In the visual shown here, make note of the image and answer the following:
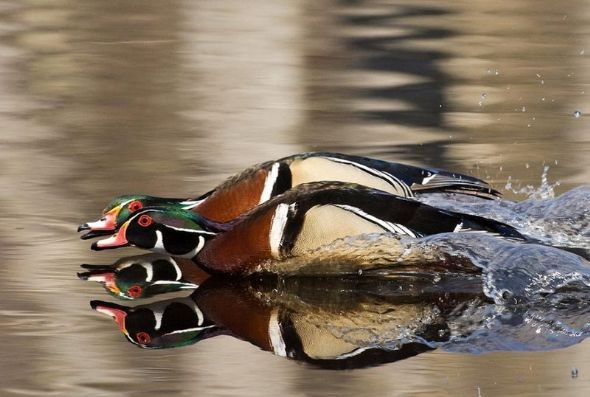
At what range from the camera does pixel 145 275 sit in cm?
800

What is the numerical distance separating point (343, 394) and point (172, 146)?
212 inches

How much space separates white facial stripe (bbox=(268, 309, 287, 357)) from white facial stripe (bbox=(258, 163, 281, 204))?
1.33 meters

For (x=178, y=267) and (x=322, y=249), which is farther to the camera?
(x=178, y=267)

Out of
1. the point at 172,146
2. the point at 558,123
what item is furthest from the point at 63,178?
the point at 558,123

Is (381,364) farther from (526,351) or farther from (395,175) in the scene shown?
(395,175)

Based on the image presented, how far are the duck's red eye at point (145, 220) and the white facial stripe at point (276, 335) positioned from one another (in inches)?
43.7

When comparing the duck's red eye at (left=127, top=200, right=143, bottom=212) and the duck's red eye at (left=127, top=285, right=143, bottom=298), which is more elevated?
the duck's red eye at (left=127, top=200, right=143, bottom=212)

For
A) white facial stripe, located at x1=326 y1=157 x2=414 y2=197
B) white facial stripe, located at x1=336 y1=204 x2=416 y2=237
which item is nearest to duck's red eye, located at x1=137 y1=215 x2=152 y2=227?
white facial stripe, located at x1=336 y1=204 x2=416 y2=237

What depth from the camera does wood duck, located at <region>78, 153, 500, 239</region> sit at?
8.32 m

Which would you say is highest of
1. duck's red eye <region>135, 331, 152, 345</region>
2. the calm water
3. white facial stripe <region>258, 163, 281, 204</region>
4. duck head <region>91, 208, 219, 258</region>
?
white facial stripe <region>258, 163, 281, 204</region>

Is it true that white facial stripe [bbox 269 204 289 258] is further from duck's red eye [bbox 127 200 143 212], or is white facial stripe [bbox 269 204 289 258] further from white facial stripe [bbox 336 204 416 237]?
duck's red eye [bbox 127 200 143 212]

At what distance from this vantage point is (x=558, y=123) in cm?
1174

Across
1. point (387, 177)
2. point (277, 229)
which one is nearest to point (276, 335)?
point (277, 229)

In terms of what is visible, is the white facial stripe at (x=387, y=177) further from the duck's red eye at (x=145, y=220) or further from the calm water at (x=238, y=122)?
the duck's red eye at (x=145, y=220)
